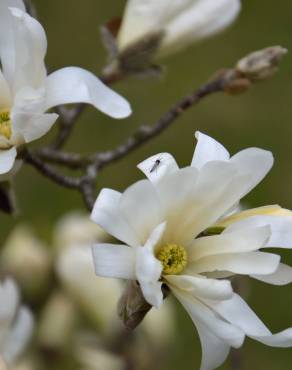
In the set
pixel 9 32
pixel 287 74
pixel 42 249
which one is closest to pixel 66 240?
pixel 42 249

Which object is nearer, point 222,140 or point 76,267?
point 76,267

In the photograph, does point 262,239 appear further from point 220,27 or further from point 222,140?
point 222,140

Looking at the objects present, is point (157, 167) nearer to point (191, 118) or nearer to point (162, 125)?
point (162, 125)

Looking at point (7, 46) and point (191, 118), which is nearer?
point (7, 46)

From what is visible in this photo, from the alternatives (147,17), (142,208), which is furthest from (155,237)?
(147,17)

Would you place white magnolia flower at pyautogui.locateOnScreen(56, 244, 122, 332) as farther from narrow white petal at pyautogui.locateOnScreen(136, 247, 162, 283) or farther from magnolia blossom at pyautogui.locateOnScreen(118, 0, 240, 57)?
narrow white petal at pyautogui.locateOnScreen(136, 247, 162, 283)

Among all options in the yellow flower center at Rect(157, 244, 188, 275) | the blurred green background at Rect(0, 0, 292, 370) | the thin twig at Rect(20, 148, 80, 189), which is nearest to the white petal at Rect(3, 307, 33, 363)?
the thin twig at Rect(20, 148, 80, 189)

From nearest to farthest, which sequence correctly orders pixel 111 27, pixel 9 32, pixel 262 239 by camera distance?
pixel 262 239 < pixel 9 32 < pixel 111 27
